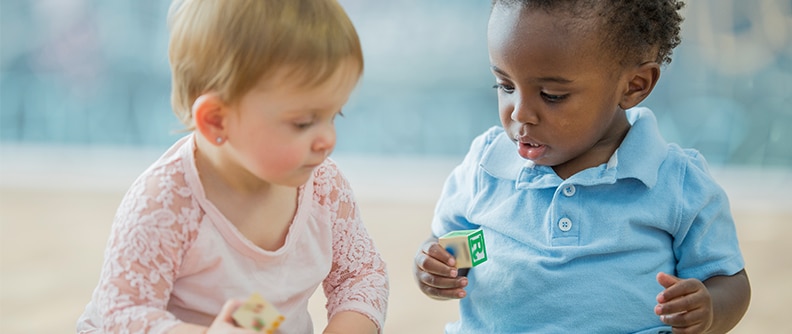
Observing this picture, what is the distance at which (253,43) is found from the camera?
1.03 m

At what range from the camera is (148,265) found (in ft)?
3.55

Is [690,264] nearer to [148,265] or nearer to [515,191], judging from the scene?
[515,191]

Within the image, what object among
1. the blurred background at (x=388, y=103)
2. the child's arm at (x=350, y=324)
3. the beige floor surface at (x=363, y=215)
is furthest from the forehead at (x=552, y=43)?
the blurred background at (x=388, y=103)

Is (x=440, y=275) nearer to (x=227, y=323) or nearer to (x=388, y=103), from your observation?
(x=227, y=323)

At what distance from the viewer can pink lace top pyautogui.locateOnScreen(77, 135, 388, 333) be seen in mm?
1075

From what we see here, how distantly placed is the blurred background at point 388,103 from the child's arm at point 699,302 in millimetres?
1544

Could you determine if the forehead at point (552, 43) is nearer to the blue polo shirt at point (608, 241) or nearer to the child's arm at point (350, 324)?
the blue polo shirt at point (608, 241)

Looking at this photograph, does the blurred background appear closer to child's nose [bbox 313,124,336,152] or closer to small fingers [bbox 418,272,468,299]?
small fingers [bbox 418,272,468,299]

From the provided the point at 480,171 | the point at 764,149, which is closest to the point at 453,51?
the point at 764,149

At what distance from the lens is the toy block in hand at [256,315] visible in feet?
3.22

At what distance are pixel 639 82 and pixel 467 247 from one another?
33 centimetres

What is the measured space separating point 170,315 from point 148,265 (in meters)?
0.06

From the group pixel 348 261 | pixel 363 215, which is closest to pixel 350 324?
pixel 348 261

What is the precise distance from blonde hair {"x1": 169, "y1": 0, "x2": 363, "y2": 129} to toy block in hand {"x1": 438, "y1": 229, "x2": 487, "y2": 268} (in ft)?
1.12
